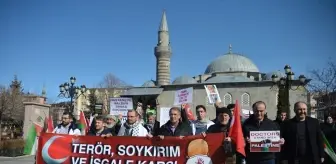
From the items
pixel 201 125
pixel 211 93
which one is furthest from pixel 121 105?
pixel 201 125

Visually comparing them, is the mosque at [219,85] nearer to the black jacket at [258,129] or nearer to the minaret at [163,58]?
the minaret at [163,58]

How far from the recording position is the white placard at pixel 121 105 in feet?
39.3

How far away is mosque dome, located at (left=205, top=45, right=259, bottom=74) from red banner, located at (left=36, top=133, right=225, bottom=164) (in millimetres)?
63607

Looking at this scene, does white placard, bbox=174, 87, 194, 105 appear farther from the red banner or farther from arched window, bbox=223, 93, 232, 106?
arched window, bbox=223, 93, 232, 106

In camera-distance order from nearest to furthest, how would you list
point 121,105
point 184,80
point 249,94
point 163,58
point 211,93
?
1. point 121,105
2. point 211,93
3. point 249,94
4. point 184,80
5. point 163,58

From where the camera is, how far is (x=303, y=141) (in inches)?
208

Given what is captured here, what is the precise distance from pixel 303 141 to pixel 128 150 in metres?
2.79

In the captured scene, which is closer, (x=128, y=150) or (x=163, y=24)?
(x=128, y=150)

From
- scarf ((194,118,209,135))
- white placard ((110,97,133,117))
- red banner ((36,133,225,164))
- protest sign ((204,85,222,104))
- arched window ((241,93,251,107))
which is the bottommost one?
red banner ((36,133,225,164))

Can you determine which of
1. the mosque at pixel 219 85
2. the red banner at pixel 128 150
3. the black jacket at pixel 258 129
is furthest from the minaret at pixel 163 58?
the black jacket at pixel 258 129

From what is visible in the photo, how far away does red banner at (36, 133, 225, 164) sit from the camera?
5.71 m

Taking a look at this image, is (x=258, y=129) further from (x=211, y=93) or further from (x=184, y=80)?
(x=184, y=80)

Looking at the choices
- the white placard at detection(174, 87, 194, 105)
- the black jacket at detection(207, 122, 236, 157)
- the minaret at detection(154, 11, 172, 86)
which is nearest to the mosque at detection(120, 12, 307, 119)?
the minaret at detection(154, 11, 172, 86)

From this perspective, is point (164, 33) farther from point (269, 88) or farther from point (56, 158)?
point (56, 158)
